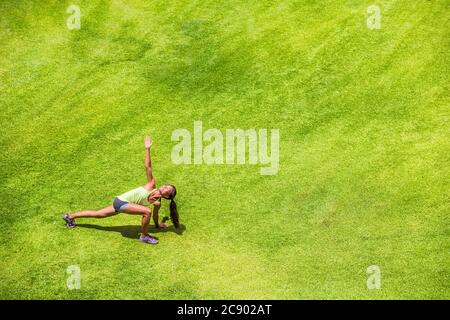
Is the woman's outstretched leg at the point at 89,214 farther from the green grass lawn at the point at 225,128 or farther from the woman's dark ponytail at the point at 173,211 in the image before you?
the woman's dark ponytail at the point at 173,211

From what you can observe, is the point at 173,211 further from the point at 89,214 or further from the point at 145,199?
the point at 89,214

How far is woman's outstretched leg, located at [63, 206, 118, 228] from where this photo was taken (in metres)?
14.1

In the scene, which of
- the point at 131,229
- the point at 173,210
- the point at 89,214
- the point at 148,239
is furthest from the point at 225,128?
the point at 89,214

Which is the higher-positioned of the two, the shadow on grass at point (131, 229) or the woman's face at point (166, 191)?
the woman's face at point (166, 191)

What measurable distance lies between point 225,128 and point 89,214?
186 inches

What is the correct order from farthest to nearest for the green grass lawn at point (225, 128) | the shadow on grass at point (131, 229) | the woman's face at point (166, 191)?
the shadow on grass at point (131, 229) → the green grass lawn at point (225, 128) → the woman's face at point (166, 191)

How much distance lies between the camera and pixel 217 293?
1345 centimetres

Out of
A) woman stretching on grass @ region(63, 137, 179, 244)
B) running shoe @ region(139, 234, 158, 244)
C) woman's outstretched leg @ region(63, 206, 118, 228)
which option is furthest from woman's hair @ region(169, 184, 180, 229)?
woman's outstretched leg @ region(63, 206, 118, 228)

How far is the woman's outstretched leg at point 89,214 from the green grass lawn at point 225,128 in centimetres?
33

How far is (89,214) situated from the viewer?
1420 centimetres

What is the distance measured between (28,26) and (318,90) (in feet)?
30.1

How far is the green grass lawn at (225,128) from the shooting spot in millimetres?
13859

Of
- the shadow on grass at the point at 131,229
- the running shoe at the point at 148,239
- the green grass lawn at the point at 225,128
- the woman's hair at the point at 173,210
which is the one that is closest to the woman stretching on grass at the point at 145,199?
the woman's hair at the point at 173,210

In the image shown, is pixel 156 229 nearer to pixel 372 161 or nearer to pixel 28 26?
pixel 372 161
